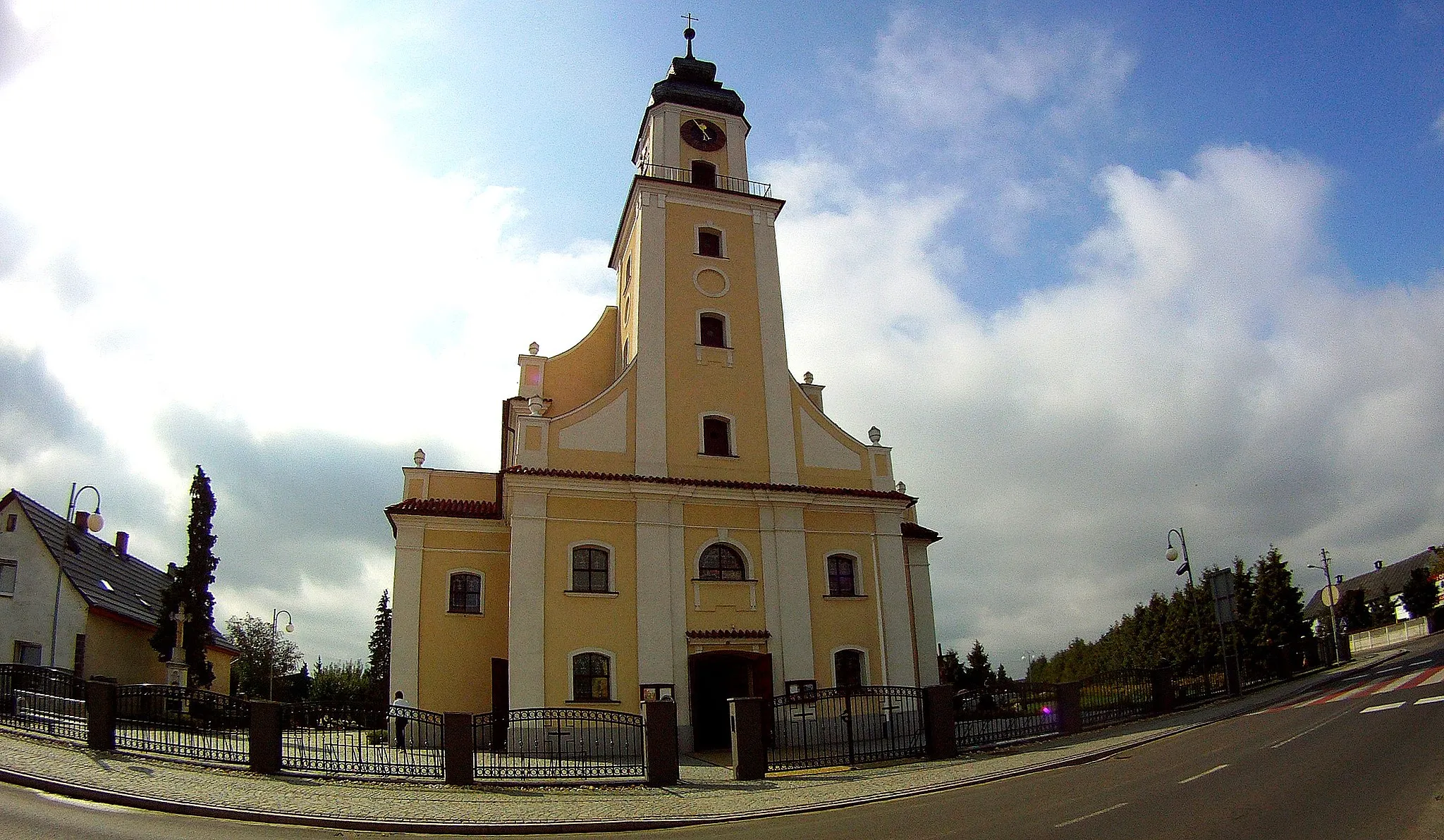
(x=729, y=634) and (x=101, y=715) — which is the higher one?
(x=729, y=634)

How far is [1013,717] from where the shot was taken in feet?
70.8

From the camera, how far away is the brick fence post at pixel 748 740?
54.1 ft

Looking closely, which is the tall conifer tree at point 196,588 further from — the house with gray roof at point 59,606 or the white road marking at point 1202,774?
the white road marking at point 1202,774

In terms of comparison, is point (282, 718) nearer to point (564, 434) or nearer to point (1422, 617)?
point (564, 434)

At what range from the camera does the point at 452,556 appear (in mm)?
26625

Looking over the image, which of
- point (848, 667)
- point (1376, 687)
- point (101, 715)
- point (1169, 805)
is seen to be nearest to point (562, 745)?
point (848, 667)

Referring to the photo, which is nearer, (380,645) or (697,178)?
(697,178)

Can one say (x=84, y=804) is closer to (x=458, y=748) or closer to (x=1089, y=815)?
(x=458, y=748)

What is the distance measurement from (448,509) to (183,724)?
11.5m

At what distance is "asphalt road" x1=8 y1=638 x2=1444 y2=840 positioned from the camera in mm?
8891

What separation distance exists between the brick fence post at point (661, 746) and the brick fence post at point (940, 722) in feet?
19.5

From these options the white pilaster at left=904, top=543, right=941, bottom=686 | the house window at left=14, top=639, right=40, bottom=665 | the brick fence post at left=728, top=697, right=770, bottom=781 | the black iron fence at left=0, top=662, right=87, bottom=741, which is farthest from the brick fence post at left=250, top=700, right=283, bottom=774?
the house window at left=14, top=639, right=40, bottom=665

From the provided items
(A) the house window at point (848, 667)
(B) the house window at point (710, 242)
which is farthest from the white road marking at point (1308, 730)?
(B) the house window at point (710, 242)

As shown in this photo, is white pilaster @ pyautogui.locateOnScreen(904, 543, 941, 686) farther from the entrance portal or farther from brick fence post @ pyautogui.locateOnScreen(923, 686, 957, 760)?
brick fence post @ pyautogui.locateOnScreen(923, 686, 957, 760)
